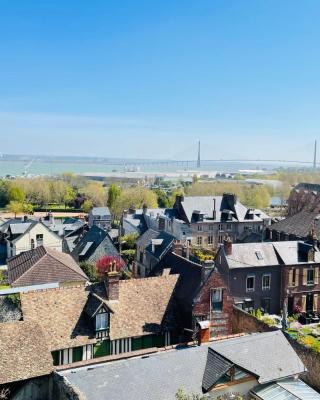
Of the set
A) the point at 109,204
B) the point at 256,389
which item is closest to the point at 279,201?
the point at 109,204

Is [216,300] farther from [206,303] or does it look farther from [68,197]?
[68,197]

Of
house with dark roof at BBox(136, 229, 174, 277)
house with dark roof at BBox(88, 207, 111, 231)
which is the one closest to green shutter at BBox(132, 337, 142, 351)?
house with dark roof at BBox(136, 229, 174, 277)

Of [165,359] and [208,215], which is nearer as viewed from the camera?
[165,359]

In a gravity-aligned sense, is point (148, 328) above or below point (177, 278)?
below

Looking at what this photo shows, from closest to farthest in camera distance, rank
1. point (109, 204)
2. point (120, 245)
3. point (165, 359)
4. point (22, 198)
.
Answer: point (165, 359) < point (120, 245) < point (109, 204) < point (22, 198)

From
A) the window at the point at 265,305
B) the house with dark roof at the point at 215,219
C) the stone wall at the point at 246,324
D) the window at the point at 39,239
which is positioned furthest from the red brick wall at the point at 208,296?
the house with dark roof at the point at 215,219

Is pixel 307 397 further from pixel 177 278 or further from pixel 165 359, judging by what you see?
pixel 177 278

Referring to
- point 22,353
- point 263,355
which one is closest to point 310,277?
point 263,355
